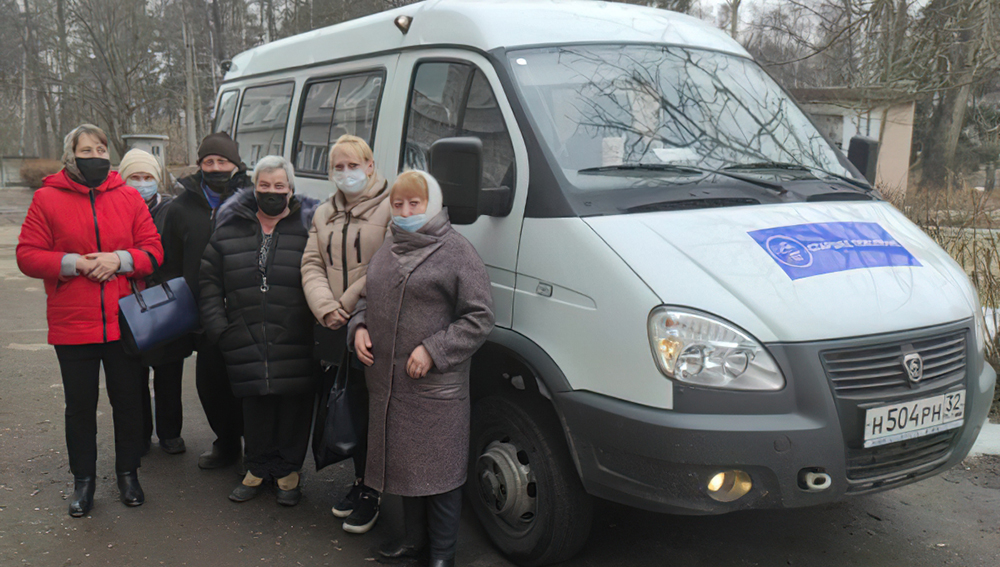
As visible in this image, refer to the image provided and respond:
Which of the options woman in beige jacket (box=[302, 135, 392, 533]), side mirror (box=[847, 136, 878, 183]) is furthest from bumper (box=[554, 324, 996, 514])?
side mirror (box=[847, 136, 878, 183])

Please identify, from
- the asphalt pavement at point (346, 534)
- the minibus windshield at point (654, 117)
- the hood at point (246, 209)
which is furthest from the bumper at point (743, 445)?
the hood at point (246, 209)

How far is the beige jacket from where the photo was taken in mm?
4004

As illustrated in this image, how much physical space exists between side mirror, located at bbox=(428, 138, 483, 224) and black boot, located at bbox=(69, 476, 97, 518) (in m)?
2.40

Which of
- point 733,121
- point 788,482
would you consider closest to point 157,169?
point 733,121

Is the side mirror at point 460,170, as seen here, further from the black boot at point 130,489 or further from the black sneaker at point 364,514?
the black boot at point 130,489

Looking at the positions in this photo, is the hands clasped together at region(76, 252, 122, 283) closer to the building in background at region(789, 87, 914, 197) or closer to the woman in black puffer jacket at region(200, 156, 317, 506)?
the woman in black puffer jacket at region(200, 156, 317, 506)

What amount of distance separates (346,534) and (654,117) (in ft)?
7.85

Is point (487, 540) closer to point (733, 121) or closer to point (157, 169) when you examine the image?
point (733, 121)

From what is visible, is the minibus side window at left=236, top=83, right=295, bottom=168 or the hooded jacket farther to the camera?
the minibus side window at left=236, top=83, right=295, bottom=168

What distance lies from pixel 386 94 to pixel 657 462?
2575mm

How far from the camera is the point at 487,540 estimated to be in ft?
13.4

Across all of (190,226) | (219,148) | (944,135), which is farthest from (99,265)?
(944,135)

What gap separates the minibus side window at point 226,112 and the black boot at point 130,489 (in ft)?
11.7

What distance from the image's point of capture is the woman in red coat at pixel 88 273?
4.16 meters
